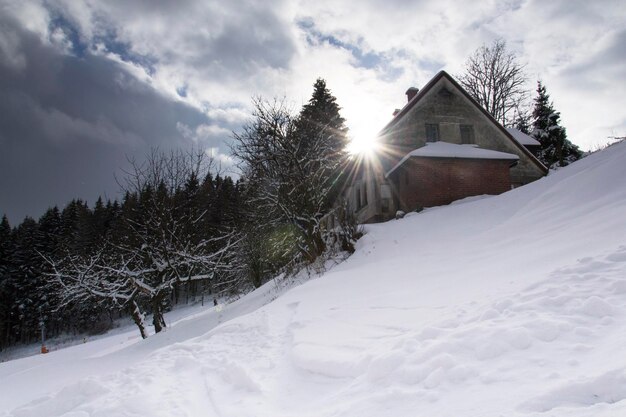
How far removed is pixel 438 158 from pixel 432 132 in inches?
131

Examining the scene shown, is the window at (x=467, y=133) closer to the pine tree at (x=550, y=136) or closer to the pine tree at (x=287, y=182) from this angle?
the pine tree at (x=287, y=182)

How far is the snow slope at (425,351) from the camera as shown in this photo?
2410 millimetres

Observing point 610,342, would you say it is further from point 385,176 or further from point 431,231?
point 385,176

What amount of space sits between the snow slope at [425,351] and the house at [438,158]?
10.0 metres

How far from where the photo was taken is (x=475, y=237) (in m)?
9.66

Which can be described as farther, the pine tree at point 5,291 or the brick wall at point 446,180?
the pine tree at point 5,291

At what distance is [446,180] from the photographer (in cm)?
1783

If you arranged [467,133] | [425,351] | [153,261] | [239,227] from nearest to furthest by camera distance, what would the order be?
[425,351] → [153,261] → [467,133] → [239,227]

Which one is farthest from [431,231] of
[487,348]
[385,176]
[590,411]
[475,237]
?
[590,411]

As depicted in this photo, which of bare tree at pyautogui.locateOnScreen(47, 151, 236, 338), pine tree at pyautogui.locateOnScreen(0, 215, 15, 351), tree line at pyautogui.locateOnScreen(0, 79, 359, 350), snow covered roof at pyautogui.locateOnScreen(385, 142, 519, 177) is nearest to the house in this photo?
snow covered roof at pyautogui.locateOnScreen(385, 142, 519, 177)

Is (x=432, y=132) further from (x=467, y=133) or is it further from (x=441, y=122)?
(x=467, y=133)

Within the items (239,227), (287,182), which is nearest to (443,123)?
(287,182)

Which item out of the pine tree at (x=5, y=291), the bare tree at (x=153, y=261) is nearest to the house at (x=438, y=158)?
the bare tree at (x=153, y=261)

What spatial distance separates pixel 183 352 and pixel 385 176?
53.7 ft
